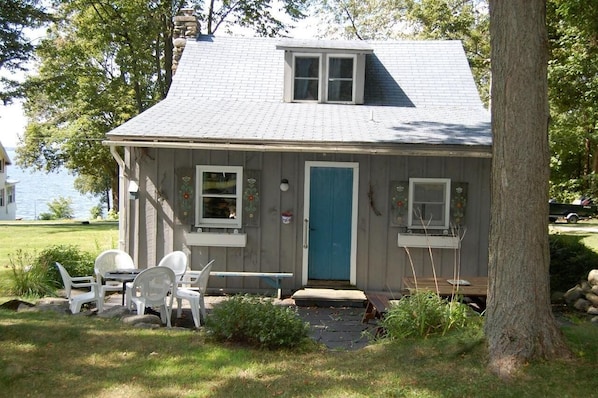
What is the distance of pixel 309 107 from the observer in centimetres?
1196

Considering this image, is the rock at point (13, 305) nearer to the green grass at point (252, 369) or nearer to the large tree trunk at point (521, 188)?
the green grass at point (252, 369)

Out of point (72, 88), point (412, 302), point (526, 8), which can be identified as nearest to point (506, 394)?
point (412, 302)

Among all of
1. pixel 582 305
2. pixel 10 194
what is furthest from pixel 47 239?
pixel 10 194

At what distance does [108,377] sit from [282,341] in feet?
5.47

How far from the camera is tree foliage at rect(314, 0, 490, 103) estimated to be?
2331cm

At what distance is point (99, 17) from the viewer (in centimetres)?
2475

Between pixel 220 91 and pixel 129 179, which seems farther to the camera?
pixel 220 91

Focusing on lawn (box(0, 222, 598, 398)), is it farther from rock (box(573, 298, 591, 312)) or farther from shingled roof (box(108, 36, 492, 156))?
shingled roof (box(108, 36, 492, 156))

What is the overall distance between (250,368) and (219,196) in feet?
16.8

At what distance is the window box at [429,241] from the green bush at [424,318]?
3.61 meters

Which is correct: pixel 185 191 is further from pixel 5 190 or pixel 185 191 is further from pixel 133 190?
pixel 5 190

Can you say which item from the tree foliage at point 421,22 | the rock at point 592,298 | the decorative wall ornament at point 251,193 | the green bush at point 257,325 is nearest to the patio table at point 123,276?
the green bush at point 257,325

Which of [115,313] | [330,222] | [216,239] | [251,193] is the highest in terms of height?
[251,193]

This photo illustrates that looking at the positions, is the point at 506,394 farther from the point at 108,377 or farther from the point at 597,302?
the point at 597,302
